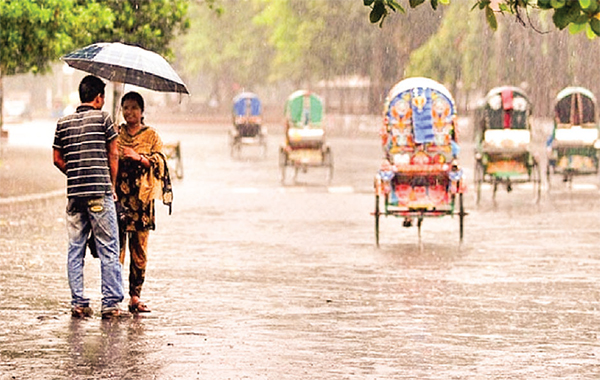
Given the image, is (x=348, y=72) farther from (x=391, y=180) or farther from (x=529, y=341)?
(x=529, y=341)

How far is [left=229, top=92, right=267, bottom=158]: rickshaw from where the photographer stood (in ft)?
143

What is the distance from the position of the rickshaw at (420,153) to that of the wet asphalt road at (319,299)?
487mm

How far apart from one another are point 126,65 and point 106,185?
949 mm

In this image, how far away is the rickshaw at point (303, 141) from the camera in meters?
31.4

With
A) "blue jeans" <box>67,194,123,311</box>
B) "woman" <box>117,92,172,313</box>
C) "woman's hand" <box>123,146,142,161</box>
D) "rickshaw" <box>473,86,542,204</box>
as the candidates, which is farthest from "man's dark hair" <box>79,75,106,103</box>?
"rickshaw" <box>473,86,542,204</box>

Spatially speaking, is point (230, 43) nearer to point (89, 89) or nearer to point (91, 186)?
point (89, 89)

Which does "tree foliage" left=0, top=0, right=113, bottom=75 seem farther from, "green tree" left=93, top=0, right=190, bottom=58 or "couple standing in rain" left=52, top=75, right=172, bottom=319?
"couple standing in rain" left=52, top=75, right=172, bottom=319

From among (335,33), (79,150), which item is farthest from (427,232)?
(335,33)

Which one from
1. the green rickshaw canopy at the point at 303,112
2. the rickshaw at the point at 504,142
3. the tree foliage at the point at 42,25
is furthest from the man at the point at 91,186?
the green rickshaw canopy at the point at 303,112

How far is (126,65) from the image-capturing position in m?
11.8

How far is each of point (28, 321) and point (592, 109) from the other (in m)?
19.6

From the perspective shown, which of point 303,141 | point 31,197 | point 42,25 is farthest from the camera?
point 303,141

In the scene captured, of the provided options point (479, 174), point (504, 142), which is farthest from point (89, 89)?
point (504, 142)

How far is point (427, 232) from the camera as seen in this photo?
19828 millimetres
